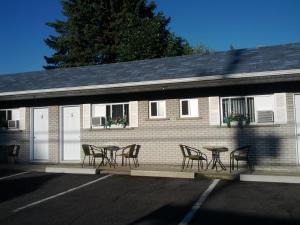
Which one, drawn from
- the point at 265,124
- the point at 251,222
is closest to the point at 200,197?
the point at 251,222

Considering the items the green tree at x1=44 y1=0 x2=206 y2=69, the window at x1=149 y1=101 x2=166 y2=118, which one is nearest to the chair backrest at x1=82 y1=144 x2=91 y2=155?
the window at x1=149 y1=101 x2=166 y2=118

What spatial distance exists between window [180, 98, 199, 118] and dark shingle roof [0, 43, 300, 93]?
86 centimetres

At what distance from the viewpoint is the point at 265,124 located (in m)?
10.1

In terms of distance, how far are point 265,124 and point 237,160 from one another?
143cm

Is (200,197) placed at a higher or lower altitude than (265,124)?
lower

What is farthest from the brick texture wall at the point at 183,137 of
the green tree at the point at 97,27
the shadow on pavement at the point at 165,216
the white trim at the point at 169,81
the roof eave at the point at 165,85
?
the green tree at the point at 97,27

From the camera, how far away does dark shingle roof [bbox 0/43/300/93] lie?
1068cm

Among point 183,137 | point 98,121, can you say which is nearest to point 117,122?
point 98,121

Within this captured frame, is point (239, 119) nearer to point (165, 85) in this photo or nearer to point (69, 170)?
point (165, 85)

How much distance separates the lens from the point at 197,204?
21.8ft

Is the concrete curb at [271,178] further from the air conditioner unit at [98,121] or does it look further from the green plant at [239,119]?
the air conditioner unit at [98,121]

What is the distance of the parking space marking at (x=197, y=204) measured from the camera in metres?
5.67

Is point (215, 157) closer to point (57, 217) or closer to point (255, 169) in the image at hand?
point (255, 169)

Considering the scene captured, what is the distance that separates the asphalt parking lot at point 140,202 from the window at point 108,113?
2.96 m
